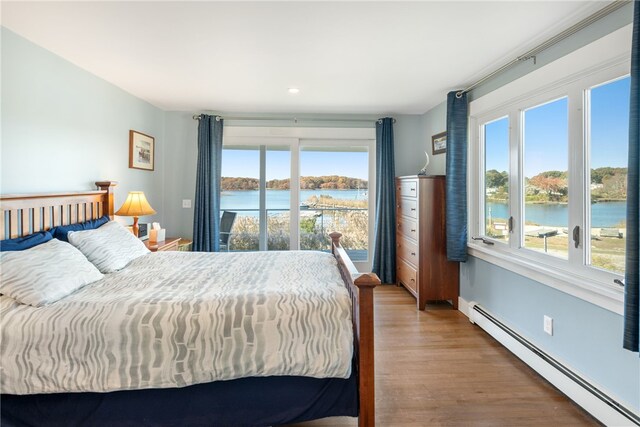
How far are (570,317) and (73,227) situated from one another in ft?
12.2

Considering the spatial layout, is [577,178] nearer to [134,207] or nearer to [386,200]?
[386,200]

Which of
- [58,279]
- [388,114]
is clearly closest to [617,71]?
[388,114]

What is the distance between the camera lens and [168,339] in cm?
152

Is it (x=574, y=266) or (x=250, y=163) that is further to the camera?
(x=250, y=163)

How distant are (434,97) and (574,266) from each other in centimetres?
246

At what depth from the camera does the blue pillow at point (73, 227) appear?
2357 mm

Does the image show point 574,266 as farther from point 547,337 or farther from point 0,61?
point 0,61

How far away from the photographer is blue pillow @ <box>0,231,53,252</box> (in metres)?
1.93

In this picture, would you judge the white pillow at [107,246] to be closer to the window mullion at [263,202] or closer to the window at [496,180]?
the window mullion at [263,202]

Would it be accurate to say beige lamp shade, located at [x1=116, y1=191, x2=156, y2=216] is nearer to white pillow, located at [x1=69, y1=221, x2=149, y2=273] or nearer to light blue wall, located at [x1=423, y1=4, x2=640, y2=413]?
white pillow, located at [x1=69, y1=221, x2=149, y2=273]

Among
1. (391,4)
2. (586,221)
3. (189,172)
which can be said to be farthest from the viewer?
(189,172)

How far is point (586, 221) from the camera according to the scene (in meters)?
2.06

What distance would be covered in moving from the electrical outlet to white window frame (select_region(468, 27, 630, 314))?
0.26m

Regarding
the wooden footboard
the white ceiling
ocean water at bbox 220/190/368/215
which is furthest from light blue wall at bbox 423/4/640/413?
ocean water at bbox 220/190/368/215
